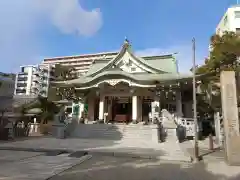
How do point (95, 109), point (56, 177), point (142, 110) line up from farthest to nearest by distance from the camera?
point (95, 109) < point (142, 110) < point (56, 177)

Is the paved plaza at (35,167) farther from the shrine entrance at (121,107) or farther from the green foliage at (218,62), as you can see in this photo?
the shrine entrance at (121,107)

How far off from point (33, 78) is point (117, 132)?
85.7 m

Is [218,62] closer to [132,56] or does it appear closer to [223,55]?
[223,55]

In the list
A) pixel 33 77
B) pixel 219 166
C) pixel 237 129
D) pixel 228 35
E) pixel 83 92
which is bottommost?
pixel 219 166

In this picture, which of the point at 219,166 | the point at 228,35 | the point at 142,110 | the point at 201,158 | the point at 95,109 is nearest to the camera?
the point at 219,166

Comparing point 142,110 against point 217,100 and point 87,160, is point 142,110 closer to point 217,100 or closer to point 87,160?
point 217,100

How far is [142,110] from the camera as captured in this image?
24.0m

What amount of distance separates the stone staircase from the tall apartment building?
252 feet

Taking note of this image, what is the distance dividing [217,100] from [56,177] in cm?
1323

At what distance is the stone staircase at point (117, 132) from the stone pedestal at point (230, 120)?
7.21 meters

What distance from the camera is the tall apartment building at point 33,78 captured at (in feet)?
304

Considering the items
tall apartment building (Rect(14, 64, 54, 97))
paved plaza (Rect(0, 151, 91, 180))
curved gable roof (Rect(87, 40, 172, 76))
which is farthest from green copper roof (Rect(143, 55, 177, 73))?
tall apartment building (Rect(14, 64, 54, 97))

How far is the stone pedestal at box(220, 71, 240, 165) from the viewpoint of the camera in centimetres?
944

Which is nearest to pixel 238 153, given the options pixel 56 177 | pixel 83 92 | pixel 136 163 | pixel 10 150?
pixel 136 163
